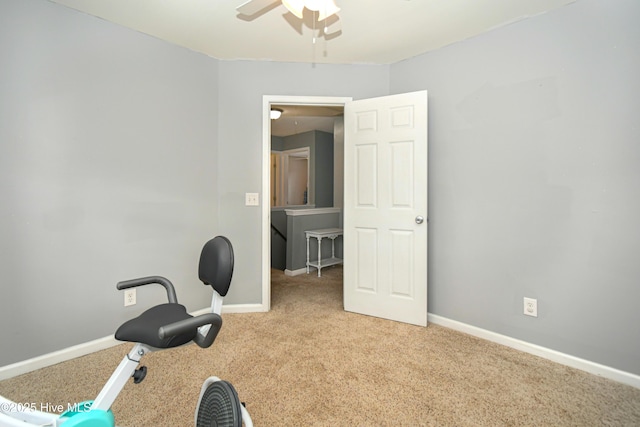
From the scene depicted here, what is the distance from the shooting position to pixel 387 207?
2.85 meters

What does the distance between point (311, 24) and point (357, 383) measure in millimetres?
2497

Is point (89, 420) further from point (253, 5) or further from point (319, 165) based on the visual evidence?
point (319, 165)

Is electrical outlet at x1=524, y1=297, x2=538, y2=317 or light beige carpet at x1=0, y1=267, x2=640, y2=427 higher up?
electrical outlet at x1=524, y1=297, x2=538, y2=317

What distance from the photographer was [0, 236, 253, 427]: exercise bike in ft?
2.84

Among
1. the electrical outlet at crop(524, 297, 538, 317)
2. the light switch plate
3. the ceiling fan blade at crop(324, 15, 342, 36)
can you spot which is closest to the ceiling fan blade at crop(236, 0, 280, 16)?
the ceiling fan blade at crop(324, 15, 342, 36)

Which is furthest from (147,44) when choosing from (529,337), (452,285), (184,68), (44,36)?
(529,337)

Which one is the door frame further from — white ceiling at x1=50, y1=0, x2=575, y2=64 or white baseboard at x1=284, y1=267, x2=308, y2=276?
white baseboard at x1=284, y1=267, x2=308, y2=276

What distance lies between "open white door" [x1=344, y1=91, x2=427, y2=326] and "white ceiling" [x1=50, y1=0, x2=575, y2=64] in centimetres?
46

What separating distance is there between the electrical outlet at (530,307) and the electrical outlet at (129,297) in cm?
290

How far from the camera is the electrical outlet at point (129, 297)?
2398mm

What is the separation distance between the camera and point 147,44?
249 cm

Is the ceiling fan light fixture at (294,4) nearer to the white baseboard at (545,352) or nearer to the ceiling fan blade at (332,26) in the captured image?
the ceiling fan blade at (332,26)

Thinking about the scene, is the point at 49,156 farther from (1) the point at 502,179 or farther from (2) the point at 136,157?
(1) the point at 502,179

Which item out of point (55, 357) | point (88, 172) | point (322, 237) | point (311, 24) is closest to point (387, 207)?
point (311, 24)
